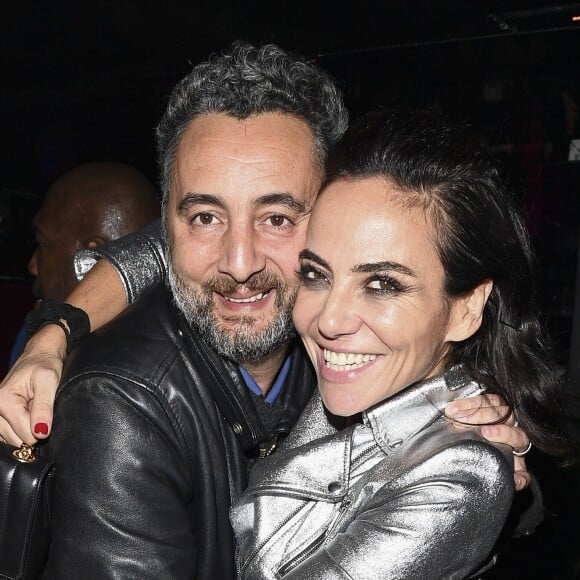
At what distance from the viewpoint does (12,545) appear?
5.48 ft

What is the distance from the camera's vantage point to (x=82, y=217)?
11.6 feet

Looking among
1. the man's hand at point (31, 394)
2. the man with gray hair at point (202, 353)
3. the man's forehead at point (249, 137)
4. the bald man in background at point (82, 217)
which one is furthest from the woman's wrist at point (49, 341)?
the bald man in background at point (82, 217)

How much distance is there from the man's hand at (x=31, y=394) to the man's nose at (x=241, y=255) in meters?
0.44

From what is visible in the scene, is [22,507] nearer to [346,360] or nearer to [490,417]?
[346,360]

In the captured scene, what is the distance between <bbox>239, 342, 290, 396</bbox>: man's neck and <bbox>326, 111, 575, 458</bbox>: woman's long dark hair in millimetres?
514

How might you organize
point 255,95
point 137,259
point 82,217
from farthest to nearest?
point 82,217 < point 137,259 < point 255,95

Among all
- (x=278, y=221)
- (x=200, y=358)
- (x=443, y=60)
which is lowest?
(x=200, y=358)

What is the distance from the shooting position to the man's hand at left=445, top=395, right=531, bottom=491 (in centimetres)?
160

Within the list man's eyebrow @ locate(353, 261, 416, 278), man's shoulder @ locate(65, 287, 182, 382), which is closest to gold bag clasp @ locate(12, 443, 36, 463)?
man's shoulder @ locate(65, 287, 182, 382)

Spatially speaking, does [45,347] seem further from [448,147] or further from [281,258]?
[448,147]

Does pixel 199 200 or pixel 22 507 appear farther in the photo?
pixel 199 200

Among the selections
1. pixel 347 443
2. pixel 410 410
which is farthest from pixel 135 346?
pixel 410 410

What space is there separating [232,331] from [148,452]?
0.40m

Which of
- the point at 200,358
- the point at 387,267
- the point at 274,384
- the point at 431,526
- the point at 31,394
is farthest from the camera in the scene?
the point at 274,384
